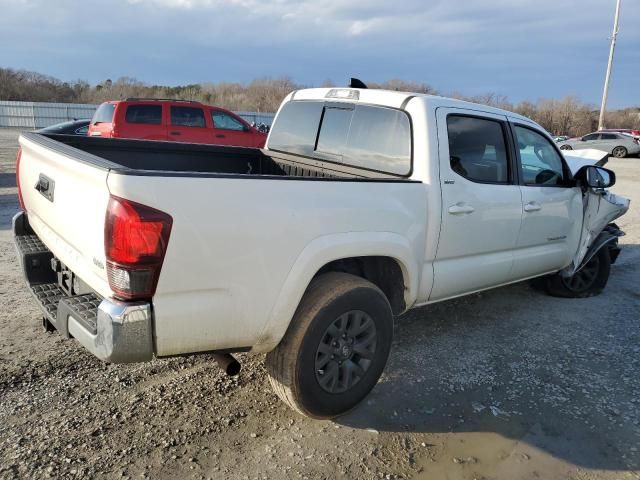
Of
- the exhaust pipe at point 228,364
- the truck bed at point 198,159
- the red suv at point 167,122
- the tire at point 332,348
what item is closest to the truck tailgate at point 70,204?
the truck bed at point 198,159

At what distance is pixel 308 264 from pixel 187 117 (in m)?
11.5

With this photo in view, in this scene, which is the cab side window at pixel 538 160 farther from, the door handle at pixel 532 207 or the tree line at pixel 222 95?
the tree line at pixel 222 95

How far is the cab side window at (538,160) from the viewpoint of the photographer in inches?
173

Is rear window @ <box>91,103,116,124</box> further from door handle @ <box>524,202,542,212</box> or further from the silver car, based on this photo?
the silver car

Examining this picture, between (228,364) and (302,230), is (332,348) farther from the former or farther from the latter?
(302,230)

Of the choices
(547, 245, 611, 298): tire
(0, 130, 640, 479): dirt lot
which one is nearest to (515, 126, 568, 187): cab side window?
(547, 245, 611, 298): tire

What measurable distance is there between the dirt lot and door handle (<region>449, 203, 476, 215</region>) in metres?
1.16

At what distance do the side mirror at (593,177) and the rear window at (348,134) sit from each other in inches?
86.8

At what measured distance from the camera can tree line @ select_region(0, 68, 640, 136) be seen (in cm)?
5834

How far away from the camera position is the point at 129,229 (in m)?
2.21

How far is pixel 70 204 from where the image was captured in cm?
262

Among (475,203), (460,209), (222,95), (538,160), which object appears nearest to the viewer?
(460,209)

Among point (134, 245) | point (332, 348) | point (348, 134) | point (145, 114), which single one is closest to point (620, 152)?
point (145, 114)

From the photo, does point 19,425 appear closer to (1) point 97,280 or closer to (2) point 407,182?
(1) point 97,280
